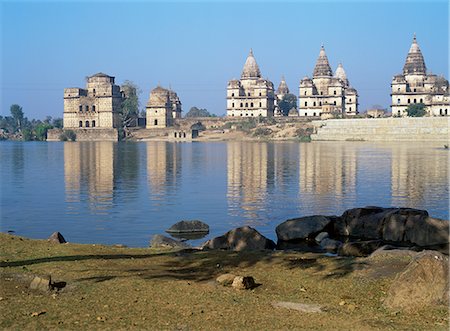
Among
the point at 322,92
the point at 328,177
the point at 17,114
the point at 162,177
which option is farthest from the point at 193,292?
the point at 17,114

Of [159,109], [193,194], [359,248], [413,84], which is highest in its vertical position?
[413,84]

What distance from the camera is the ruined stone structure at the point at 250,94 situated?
113562mm

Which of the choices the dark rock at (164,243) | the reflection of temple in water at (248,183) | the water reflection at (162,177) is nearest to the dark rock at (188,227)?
the dark rock at (164,243)

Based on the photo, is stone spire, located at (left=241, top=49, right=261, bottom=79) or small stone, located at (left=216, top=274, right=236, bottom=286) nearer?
small stone, located at (left=216, top=274, right=236, bottom=286)

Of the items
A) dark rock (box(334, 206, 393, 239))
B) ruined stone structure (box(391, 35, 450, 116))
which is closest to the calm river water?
dark rock (box(334, 206, 393, 239))

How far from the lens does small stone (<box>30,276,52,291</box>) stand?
8250 millimetres

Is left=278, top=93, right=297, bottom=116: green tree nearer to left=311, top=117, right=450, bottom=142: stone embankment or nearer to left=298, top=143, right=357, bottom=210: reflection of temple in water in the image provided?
left=311, top=117, right=450, bottom=142: stone embankment

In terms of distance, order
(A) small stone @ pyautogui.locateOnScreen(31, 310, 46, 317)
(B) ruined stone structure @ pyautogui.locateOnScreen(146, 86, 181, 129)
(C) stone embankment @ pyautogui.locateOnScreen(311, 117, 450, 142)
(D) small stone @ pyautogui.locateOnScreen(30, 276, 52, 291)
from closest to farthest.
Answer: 1. (A) small stone @ pyautogui.locateOnScreen(31, 310, 46, 317)
2. (D) small stone @ pyautogui.locateOnScreen(30, 276, 52, 291)
3. (C) stone embankment @ pyautogui.locateOnScreen(311, 117, 450, 142)
4. (B) ruined stone structure @ pyautogui.locateOnScreen(146, 86, 181, 129)

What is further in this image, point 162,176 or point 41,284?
point 162,176

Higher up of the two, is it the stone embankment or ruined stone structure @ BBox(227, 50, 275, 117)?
ruined stone structure @ BBox(227, 50, 275, 117)

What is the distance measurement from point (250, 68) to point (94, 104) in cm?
2918

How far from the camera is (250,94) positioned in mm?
115750

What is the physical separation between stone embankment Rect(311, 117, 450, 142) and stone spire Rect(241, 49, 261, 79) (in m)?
35.3

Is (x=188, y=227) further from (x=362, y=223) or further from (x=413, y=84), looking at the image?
(x=413, y=84)
